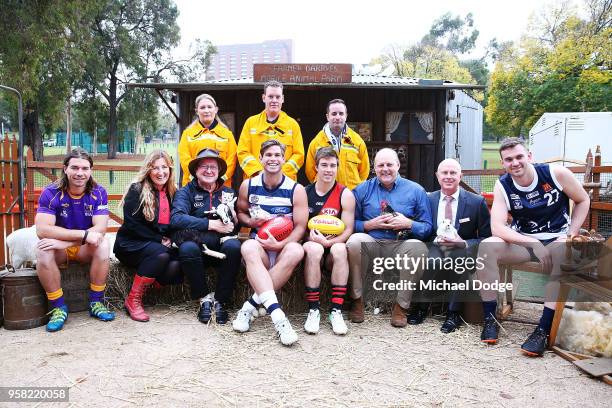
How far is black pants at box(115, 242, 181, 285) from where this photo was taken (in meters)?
4.14

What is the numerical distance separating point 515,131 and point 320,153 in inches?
1043

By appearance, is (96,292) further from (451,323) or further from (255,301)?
(451,323)

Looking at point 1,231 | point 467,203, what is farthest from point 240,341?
point 1,231

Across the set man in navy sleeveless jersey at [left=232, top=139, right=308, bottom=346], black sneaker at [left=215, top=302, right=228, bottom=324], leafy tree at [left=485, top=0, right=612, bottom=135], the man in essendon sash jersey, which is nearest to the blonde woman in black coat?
black sneaker at [left=215, top=302, right=228, bottom=324]

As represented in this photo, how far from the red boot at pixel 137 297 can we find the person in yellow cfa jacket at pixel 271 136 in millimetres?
1490

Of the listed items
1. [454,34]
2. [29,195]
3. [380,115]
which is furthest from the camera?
[454,34]

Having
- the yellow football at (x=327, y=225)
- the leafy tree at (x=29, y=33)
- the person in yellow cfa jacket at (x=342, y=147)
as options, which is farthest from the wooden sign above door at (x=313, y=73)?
the leafy tree at (x=29, y=33)

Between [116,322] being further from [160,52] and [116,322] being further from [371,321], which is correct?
[160,52]

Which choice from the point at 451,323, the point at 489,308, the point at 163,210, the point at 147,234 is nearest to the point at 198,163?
the point at 163,210

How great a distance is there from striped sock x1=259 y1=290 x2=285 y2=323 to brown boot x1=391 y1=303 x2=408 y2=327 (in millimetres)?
931

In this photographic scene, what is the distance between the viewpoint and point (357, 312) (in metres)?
4.14

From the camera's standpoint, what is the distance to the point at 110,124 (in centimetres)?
3005

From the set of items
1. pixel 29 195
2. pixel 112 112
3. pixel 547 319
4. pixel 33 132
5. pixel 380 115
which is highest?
pixel 112 112

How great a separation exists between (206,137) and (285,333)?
2.40 meters
